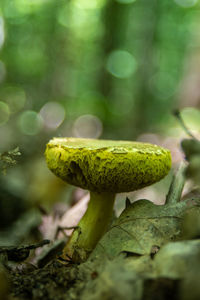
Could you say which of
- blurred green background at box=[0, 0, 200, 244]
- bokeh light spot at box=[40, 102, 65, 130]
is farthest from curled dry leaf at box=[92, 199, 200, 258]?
bokeh light spot at box=[40, 102, 65, 130]

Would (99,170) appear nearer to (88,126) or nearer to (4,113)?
(4,113)

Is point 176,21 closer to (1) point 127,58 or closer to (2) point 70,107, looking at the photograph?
(1) point 127,58

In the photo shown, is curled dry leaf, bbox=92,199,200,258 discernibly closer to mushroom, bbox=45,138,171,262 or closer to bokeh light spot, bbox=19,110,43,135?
mushroom, bbox=45,138,171,262

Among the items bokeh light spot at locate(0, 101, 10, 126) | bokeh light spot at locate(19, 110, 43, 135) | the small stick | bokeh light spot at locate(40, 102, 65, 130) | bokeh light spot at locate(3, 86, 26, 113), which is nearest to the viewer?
the small stick

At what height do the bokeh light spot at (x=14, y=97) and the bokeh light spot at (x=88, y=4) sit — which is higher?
the bokeh light spot at (x=88, y=4)

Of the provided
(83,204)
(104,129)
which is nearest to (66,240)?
(83,204)

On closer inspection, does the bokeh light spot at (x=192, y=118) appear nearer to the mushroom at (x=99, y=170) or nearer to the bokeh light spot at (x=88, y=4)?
the mushroom at (x=99, y=170)

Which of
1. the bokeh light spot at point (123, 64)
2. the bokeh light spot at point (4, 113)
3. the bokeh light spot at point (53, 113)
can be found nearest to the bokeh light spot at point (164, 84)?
the bokeh light spot at point (123, 64)

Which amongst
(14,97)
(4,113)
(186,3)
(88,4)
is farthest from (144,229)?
(186,3)
